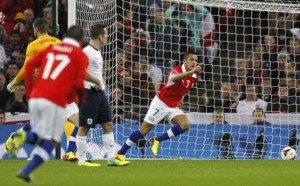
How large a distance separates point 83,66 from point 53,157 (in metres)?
7.09

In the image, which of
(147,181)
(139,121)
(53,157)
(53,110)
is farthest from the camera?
(139,121)

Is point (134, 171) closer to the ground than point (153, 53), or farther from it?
closer to the ground

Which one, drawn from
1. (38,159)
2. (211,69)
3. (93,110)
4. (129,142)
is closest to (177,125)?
(129,142)

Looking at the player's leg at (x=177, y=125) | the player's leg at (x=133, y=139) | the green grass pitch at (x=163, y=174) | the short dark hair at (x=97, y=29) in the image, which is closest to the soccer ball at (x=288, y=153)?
the green grass pitch at (x=163, y=174)

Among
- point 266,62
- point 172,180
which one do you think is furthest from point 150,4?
point 172,180

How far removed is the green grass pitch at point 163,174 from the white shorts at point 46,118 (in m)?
0.81

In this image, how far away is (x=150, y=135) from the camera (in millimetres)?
16750

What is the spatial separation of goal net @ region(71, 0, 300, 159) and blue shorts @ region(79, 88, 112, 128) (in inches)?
123

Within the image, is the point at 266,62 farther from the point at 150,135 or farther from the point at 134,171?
the point at 134,171

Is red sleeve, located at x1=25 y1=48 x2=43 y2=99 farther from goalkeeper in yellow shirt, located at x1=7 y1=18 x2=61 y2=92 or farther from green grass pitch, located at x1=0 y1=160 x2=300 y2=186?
goalkeeper in yellow shirt, located at x1=7 y1=18 x2=61 y2=92

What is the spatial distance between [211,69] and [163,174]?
879cm

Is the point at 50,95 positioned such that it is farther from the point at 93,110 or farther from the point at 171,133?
the point at 171,133

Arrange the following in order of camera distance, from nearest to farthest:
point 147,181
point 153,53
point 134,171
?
point 147,181 < point 134,171 < point 153,53

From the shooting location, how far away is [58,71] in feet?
28.8
